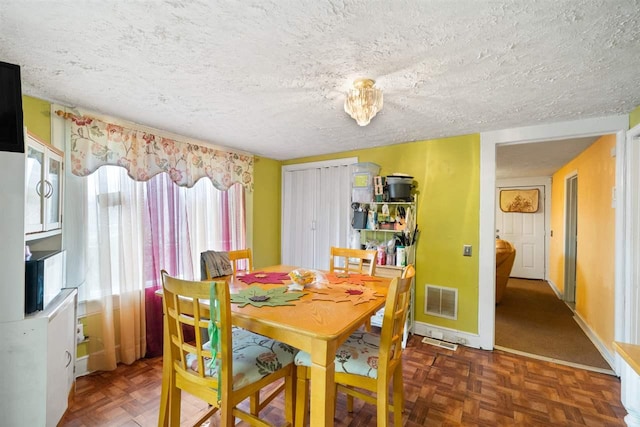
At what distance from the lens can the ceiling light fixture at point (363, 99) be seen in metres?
1.59

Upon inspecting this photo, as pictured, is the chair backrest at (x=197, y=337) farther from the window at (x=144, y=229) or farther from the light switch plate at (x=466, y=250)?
the light switch plate at (x=466, y=250)

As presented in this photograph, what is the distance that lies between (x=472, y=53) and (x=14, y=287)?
8.46 feet

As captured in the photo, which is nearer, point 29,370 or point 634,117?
point 29,370

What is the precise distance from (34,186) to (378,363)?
7.20ft

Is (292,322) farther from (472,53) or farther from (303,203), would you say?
(303,203)

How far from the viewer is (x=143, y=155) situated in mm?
2465

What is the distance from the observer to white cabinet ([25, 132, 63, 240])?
60.1 inches

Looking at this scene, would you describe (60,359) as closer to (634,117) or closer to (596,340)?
(634,117)

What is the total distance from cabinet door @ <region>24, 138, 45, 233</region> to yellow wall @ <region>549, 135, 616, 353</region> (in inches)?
169

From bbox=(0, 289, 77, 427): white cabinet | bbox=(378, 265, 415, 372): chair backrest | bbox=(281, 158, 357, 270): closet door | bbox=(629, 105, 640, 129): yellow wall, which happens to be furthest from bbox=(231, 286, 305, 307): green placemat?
bbox=(629, 105, 640, 129): yellow wall

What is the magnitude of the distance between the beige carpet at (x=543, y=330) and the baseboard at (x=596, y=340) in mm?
32

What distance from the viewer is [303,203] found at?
12.7 feet

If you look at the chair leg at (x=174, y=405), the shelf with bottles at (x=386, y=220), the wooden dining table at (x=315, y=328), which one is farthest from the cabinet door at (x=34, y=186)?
the shelf with bottles at (x=386, y=220)

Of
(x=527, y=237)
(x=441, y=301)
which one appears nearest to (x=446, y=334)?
(x=441, y=301)
